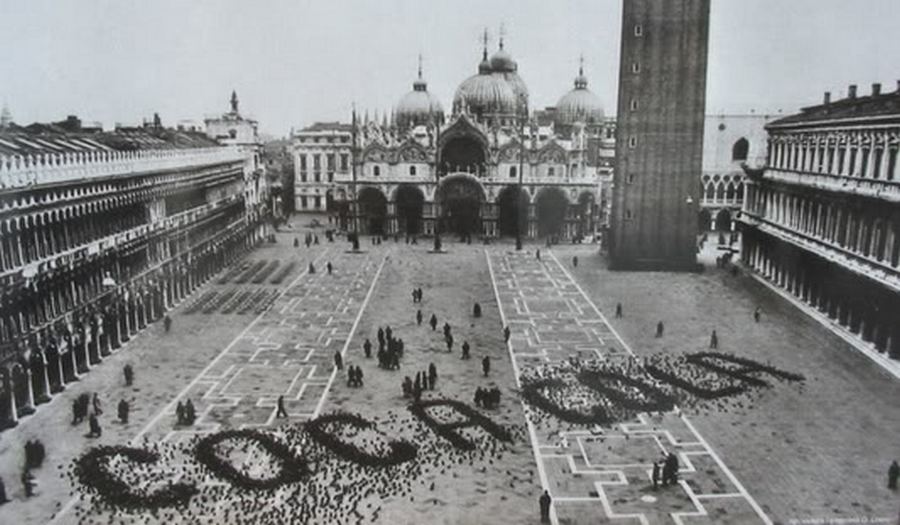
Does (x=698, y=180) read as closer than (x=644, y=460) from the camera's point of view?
No

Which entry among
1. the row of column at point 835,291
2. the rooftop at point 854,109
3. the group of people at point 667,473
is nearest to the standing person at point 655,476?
the group of people at point 667,473

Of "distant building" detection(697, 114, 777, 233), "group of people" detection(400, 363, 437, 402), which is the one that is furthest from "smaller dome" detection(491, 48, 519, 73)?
"group of people" detection(400, 363, 437, 402)

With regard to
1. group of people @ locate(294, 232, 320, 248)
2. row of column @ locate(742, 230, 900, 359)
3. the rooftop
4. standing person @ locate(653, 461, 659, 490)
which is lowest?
standing person @ locate(653, 461, 659, 490)

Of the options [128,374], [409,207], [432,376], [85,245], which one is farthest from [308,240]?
[432,376]

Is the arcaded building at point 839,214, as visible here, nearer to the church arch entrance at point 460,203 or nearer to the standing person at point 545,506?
the standing person at point 545,506

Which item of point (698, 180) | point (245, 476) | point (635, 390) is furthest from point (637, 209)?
point (245, 476)

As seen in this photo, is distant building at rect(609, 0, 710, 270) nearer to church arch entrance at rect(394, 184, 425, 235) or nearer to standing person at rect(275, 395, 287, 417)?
church arch entrance at rect(394, 184, 425, 235)

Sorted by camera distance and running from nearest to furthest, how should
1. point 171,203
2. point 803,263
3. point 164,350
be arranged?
1. point 164,350
2. point 803,263
3. point 171,203

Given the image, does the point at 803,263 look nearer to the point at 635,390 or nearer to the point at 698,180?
the point at 698,180
